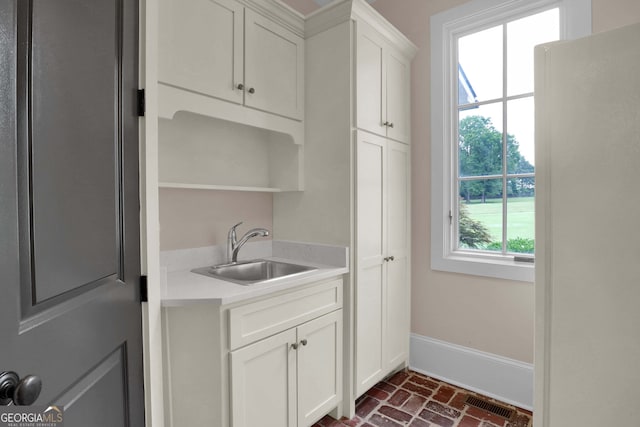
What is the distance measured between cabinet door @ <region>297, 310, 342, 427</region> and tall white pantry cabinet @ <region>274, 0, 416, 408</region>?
9 cm

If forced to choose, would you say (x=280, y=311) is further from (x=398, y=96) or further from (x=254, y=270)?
(x=398, y=96)

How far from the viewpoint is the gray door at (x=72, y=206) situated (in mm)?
641

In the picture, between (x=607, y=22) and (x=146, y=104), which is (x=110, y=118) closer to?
(x=146, y=104)

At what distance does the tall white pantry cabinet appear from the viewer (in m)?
1.95

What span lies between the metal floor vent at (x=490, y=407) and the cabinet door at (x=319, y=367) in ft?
2.90

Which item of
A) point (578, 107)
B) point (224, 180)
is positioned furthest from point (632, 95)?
point (224, 180)

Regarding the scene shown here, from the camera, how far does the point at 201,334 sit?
1.37m

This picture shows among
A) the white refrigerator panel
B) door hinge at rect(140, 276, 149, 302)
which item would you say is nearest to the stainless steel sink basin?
door hinge at rect(140, 276, 149, 302)

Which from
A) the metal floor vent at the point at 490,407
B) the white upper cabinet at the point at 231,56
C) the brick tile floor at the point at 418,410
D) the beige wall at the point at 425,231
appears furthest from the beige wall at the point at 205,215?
the metal floor vent at the point at 490,407

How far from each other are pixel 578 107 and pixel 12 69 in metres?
1.51

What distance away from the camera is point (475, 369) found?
227 cm

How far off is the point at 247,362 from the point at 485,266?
5.43ft

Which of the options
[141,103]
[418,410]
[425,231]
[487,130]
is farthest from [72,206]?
[487,130]

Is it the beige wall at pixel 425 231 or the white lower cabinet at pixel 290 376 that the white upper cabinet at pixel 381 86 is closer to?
the beige wall at pixel 425 231
